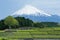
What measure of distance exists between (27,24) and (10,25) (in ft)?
15.2

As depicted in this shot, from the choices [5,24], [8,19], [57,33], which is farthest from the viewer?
[8,19]

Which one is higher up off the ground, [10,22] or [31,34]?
[10,22]

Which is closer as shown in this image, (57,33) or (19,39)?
(19,39)

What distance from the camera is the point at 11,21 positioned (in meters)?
54.2

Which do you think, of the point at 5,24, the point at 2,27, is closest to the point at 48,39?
the point at 2,27

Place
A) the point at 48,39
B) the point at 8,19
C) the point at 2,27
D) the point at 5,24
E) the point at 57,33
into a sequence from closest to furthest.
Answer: the point at 48,39, the point at 57,33, the point at 2,27, the point at 5,24, the point at 8,19

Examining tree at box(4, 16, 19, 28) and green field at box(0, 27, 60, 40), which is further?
tree at box(4, 16, 19, 28)

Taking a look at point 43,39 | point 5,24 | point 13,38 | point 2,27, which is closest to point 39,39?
point 43,39

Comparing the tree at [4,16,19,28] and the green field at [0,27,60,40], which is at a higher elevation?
the tree at [4,16,19,28]

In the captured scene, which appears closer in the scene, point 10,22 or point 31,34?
point 31,34

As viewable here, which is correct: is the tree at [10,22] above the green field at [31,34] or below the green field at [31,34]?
above

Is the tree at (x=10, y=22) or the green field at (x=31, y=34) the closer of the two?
the green field at (x=31, y=34)

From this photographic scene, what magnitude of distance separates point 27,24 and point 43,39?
1169 inches

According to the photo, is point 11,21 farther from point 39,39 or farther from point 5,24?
point 39,39
